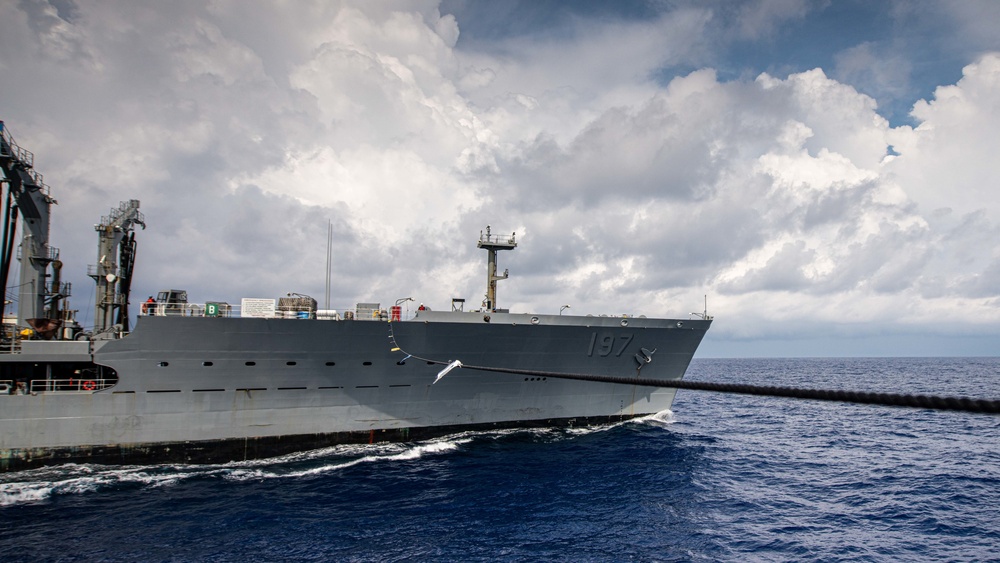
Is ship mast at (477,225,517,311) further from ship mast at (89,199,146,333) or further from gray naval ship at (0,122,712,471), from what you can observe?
ship mast at (89,199,146,333)

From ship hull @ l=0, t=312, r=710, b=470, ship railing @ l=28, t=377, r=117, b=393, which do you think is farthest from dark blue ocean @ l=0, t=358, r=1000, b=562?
ship railing @ l=28, t=377, r=117, b=393

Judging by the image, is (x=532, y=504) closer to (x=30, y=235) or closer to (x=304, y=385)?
(x=304, y=385)

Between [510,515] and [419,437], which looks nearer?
[510,515]

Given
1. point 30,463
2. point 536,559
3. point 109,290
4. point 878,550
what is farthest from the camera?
point 109,290

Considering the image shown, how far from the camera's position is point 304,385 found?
69.6 ft

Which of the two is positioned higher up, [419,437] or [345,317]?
[345,317]

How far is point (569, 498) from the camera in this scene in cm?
1678

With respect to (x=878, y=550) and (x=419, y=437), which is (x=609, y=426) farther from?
(x=878, y=550)

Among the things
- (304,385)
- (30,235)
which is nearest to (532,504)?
(304,385)

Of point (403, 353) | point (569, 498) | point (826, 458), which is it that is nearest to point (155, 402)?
point (403, 353)

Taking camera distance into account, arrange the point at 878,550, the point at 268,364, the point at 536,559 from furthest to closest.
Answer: the point at 268,364 < the point at 878,550 < the point at 536,559

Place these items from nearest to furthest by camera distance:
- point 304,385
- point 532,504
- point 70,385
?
point 532,504 → point 70,385 → point 304,385

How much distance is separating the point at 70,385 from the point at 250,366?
6868mm

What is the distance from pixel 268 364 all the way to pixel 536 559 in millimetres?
13393
